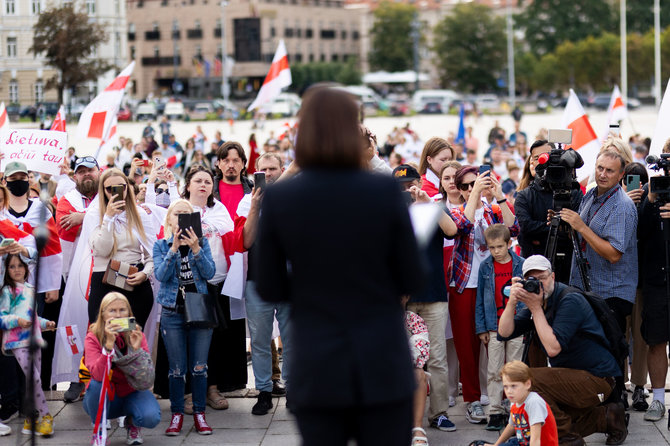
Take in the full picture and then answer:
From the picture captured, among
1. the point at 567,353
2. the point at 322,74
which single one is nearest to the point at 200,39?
the point at 322,74

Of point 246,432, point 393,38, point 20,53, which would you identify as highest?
point 393,38

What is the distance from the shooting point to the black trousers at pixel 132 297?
24.0ft

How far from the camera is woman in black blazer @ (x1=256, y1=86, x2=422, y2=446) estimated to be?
3.17 m

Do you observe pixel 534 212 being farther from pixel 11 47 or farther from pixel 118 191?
pixel 11 47

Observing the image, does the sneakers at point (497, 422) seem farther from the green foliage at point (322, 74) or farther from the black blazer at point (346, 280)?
the green foliage at point (322, 74)

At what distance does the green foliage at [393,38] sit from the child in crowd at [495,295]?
113 m

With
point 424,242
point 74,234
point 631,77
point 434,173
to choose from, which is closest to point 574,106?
point 434,173

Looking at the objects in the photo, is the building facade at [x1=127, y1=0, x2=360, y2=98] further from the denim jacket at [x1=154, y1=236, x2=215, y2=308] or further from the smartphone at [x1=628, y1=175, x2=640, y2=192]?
the denim jacket at [x1=154, y1=236, x2=215, y2=308]

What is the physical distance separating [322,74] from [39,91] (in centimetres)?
7014

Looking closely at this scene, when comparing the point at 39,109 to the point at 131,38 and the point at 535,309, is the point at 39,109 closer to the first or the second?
the point at 535,309

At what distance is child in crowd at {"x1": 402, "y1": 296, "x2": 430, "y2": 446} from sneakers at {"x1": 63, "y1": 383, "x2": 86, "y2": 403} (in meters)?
2.71

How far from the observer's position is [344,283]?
320 cm

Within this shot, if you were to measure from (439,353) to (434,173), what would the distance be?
153cm

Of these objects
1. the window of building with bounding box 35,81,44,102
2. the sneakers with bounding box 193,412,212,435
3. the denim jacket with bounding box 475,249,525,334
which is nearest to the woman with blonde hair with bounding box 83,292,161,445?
the sneakers with bounding box 193,412,212,435
